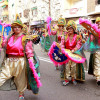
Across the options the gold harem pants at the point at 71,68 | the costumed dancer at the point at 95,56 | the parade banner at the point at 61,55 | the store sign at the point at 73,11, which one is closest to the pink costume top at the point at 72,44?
the parade banner at the point at 61,55

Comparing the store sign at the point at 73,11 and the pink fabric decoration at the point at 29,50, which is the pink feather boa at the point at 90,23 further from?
the store sign at the point at 73,11

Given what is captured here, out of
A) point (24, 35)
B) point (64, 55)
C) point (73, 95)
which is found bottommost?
point (73, 95)

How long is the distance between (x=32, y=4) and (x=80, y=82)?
28.6 m

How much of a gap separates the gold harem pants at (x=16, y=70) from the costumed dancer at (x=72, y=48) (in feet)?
4.89

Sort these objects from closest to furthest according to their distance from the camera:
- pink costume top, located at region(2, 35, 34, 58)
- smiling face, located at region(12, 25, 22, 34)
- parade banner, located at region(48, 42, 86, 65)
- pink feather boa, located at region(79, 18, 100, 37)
Result: pink costume top, located at region(2, 35, 34, 58) < smiling face, located at region(12, 25, 22, 34) < pink feather boa, located at region(79, 18, 100, 37) < parade banner, located at region(48, 42, 86, 65)

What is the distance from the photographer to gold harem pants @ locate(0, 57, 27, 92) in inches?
136

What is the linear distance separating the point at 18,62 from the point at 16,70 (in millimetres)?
175

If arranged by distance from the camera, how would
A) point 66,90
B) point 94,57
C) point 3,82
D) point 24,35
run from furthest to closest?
point 94,57 → point 66,90 → point 24,35 → point 3,82

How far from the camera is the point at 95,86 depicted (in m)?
4.58

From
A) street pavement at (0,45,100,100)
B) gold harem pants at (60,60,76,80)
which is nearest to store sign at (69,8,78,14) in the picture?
street pavement at (0,45,100,100)

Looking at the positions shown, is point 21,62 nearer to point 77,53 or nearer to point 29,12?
point 77,53

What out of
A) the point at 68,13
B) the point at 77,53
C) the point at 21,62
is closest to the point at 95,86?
the point at 77,53

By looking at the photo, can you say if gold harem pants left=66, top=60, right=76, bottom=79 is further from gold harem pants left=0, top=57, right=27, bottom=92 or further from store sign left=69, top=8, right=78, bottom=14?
store sign left=69, top=8, right=78, bottom=14

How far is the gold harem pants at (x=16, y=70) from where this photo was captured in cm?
347
